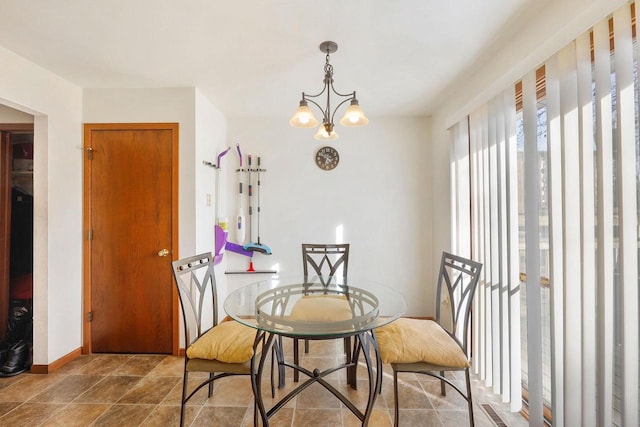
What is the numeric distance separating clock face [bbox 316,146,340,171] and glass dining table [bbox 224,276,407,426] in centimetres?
147

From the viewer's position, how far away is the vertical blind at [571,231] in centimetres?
116

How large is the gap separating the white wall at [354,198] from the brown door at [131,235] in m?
0.89

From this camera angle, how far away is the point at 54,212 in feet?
7.93

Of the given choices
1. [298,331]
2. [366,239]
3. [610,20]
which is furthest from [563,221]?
[366,239]

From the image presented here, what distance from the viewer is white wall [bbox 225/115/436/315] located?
3418 mm

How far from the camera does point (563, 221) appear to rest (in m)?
1.43

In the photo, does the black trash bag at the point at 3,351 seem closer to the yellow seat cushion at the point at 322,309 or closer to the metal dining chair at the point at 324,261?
the metal dining chair at the point at 324,261

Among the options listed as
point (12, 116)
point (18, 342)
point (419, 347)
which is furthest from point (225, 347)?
point (12, 116)

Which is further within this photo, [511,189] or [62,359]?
[62,359]

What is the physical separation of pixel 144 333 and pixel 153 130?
195cm

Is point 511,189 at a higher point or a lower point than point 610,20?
lower

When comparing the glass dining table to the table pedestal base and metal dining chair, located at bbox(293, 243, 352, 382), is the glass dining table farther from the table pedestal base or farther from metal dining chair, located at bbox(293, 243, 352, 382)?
metal dining chair, located at bbox(293, 243, 352, 382)

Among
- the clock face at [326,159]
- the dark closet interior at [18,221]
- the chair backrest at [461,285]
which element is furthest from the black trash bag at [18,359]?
the chair backrest at [461,285]

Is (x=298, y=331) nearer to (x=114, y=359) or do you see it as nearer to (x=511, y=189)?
(x=511, y=189)
